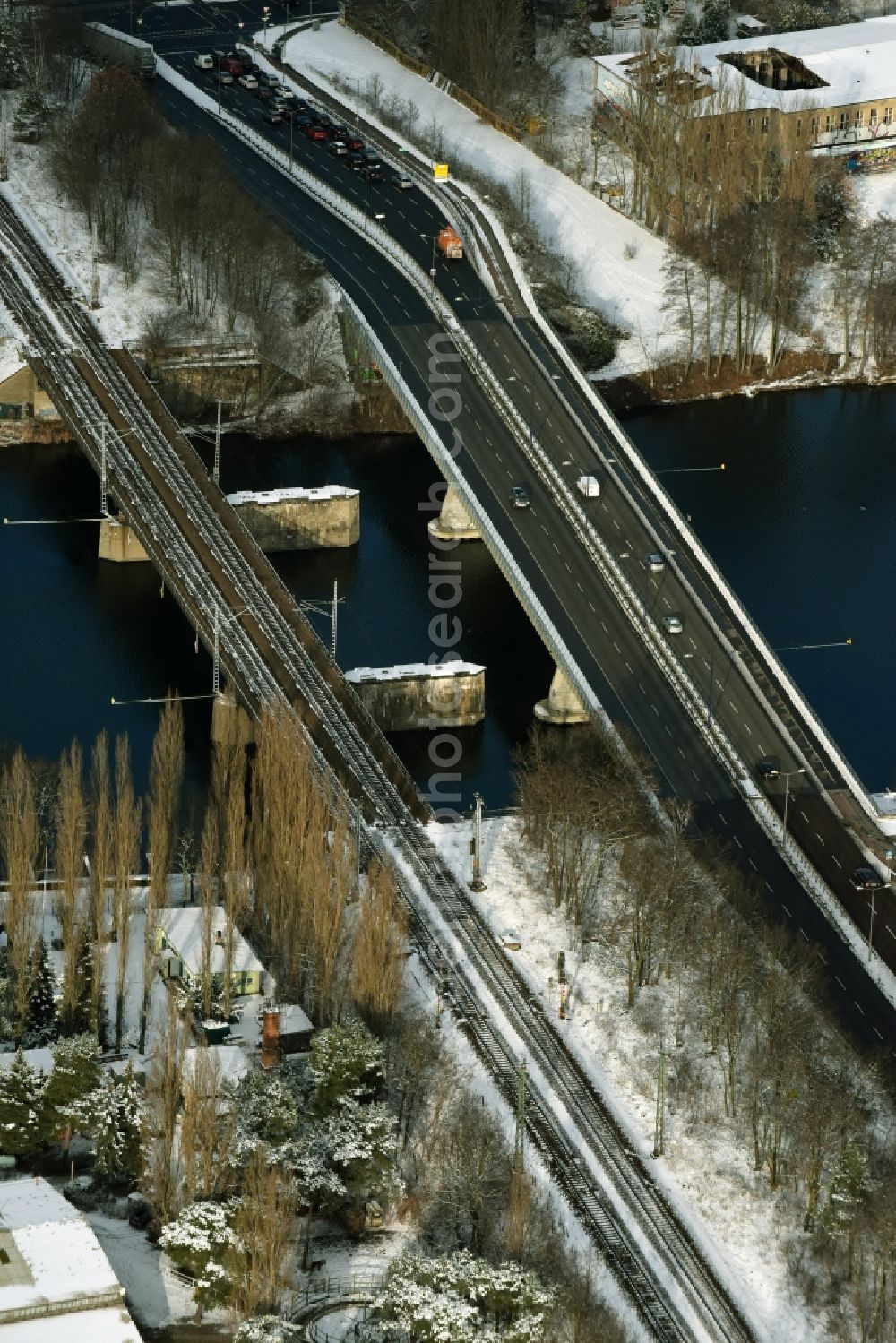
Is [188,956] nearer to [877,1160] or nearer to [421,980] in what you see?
[421,980]

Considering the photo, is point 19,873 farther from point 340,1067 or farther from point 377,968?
point 340,1067

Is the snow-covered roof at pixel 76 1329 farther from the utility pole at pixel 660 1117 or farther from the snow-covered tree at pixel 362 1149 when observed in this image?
the utility pole at pixel 660 1117

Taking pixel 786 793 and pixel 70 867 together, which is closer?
pixel 70 867

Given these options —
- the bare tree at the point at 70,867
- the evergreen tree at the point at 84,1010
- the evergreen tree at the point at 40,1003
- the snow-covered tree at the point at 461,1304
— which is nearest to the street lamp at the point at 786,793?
the bare tree at the point at 70,867

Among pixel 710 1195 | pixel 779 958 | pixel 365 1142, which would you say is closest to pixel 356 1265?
pixel 365 1142

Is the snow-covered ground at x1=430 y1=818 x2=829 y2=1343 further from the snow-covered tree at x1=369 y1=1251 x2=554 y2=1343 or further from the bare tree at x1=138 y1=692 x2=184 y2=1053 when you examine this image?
the bare tree at x1=138 y1=692 x2=184 y2=1053

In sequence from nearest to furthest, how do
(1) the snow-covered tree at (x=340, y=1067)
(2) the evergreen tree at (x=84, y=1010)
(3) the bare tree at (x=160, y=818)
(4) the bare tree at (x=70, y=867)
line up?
1. (1) the snow-covered tree at (x=340, y=1067)
2. (2) the evergreen tree at (x=84, y=1010)
3. (4) the bare tree at (x=70, y=867)
4. (3) the bare tree at (x=160, y=818)

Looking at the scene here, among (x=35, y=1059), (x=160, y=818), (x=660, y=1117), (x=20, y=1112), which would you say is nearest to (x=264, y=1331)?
(x=20, y=1112)
